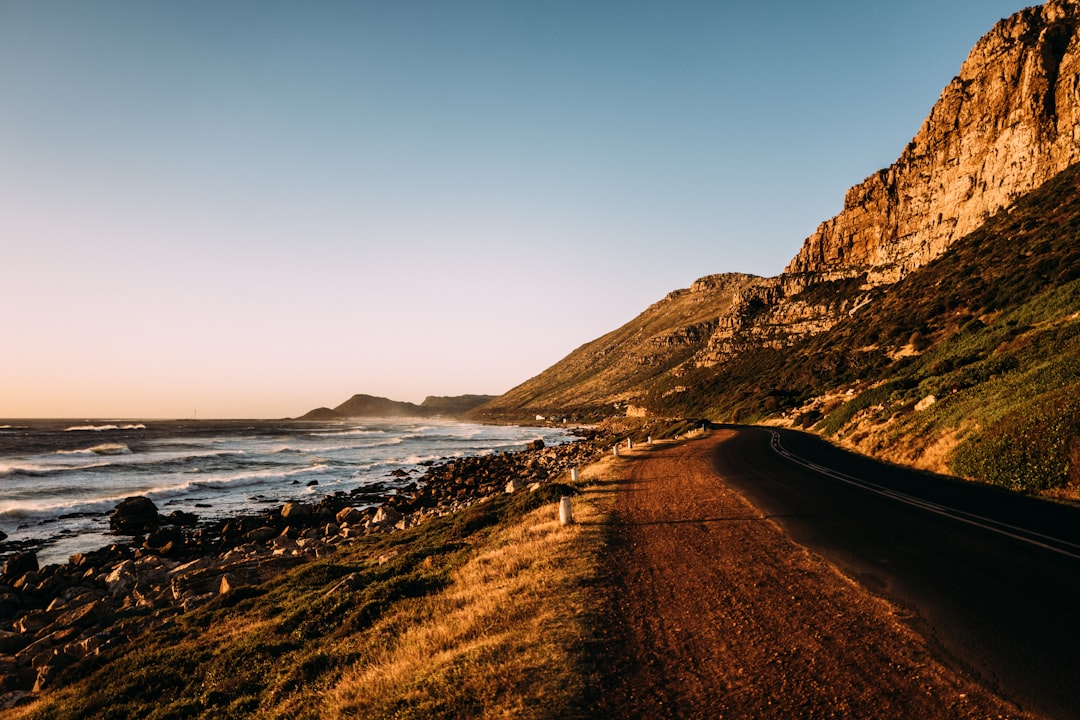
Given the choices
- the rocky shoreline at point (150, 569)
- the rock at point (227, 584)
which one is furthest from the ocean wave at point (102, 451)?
the rock at point (227, 584)

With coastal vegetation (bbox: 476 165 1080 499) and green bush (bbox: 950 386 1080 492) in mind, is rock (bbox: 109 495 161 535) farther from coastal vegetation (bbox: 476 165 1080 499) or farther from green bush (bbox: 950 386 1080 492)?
coastal vegetation (bbox: 476 165 1080 499)

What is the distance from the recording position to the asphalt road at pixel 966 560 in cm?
573

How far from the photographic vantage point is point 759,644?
22.1 ft

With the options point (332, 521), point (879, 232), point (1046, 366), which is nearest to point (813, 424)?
point (1046, 366)

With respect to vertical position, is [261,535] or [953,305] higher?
[953,305]

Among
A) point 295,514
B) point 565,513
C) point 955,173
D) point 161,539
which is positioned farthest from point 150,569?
point 955,173

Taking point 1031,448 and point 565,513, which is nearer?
point 565,513

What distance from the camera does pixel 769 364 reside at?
87875 mm

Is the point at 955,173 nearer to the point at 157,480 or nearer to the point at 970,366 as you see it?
the point at 970,366

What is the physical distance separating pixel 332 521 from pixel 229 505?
13022mm

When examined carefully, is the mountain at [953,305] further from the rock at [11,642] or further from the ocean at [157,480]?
the ocean at [157,480]

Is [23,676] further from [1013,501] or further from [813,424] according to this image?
[813,424]

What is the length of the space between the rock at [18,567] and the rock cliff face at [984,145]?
101 m

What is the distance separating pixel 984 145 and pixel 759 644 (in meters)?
103
